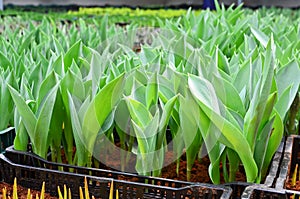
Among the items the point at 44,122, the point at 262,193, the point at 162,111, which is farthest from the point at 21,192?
the point at 262,193

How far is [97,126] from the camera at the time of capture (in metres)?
0.78

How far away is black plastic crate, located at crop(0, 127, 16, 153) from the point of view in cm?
89

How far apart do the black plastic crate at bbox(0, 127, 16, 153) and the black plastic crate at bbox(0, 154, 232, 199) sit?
8cm

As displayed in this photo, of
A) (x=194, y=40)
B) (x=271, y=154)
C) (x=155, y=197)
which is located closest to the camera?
(x=155, y=197)

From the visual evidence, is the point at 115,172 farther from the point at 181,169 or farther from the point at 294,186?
the point at 294,186

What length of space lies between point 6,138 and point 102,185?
0.28 meters

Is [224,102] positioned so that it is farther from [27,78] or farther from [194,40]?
[194,40]

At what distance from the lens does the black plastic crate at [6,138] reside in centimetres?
89

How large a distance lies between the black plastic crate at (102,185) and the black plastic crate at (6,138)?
8cm

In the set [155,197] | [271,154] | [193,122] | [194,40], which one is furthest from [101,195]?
[194,40]

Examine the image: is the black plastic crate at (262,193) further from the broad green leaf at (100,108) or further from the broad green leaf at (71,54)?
the broad green leaf at (71,54)

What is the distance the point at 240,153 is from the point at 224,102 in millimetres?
95

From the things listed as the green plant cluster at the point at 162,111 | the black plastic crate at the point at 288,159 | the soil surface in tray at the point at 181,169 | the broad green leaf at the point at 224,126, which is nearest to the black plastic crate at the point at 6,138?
the green plant cluster at the point at 162,111

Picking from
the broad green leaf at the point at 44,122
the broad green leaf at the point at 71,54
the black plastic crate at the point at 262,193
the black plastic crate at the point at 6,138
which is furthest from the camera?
the broad green leaf at the point at 71,54
